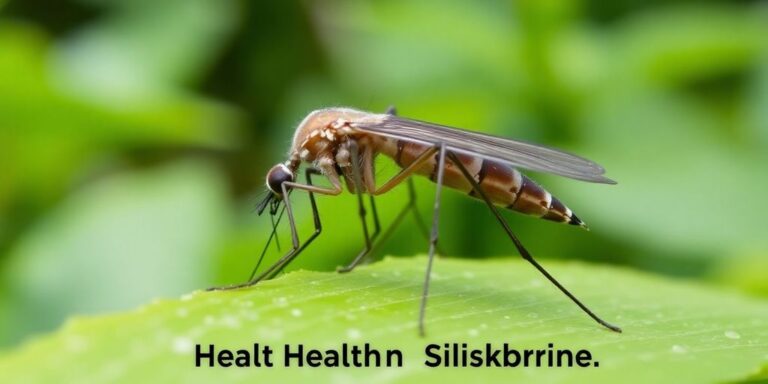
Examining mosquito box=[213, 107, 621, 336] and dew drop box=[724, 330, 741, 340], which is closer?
dew drop box=[724, 330, 741, 340]

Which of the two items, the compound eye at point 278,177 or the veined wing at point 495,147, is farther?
the compound eye at point 278,177

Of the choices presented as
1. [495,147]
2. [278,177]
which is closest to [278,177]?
[278,177]

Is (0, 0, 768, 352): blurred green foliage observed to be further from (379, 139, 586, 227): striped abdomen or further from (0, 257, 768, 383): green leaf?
(0, 257, 768, 383): green leaf

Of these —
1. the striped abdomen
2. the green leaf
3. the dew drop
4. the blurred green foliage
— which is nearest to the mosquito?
the striped abdomen

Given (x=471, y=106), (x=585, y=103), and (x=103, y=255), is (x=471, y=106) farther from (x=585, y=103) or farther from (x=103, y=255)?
(x=103, y=255)

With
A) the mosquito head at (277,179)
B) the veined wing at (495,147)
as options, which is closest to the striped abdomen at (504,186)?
the veined wing at (495,147)

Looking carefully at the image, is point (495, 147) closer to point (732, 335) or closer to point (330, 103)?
point (732, 335)

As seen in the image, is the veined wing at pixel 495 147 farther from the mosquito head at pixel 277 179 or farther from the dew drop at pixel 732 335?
the dew drop at pixel 732 335

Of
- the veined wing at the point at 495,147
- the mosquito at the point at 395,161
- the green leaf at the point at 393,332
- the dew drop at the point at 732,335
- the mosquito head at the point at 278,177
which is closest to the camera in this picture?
the green leaf at the point at 393,332
